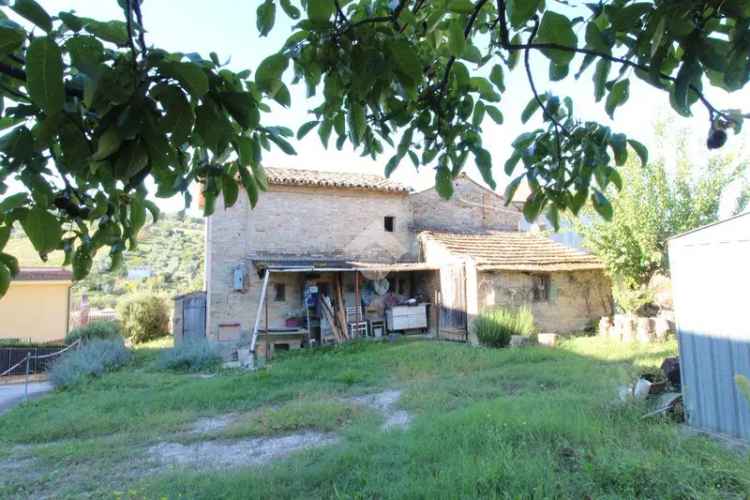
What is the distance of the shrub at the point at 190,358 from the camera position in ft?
37.3

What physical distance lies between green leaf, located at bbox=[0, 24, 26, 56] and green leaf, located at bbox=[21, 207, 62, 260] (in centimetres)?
46

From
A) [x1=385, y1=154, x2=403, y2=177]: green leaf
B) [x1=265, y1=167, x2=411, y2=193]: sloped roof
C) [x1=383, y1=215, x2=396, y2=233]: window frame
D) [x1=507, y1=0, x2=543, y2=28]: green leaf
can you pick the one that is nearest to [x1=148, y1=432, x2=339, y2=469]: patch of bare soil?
[x1=385, y1=154, x2=403, y2=177]: green leaf

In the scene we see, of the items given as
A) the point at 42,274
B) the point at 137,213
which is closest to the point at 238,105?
the point at 137,213

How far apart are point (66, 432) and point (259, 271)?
27.3 ft

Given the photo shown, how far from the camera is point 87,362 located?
10422 mm

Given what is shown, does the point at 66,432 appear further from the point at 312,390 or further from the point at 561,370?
the point at 561,370

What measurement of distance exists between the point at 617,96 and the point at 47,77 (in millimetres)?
1411

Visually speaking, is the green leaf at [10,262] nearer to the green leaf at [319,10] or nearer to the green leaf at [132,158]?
the green leaf at [132,158]

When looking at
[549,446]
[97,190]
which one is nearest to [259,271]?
[549,446]

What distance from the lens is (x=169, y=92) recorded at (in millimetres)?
856

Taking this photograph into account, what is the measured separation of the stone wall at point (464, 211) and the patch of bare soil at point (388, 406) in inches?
397

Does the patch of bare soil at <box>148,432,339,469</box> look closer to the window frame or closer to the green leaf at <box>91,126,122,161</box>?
the green leaf at <box>91,126,122,161</box>

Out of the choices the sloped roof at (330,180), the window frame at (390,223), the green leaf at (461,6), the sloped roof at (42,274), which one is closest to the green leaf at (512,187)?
the green leaf at (461,6)

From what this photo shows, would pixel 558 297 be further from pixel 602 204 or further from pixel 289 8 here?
pixel 289 8
